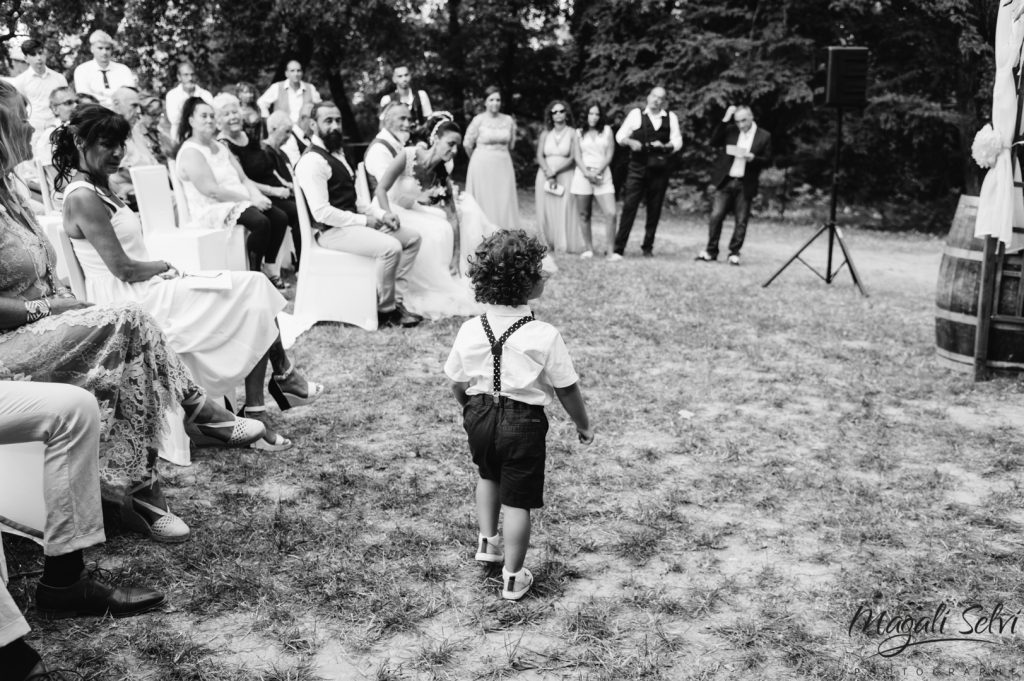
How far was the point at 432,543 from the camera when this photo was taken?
3324mm

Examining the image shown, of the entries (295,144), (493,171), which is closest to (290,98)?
(295,144)

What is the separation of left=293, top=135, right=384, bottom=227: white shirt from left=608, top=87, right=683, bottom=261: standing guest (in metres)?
4.30

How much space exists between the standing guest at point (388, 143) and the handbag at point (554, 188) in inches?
153

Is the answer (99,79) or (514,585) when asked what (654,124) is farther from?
(514,585)

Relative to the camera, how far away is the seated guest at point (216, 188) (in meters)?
6.70

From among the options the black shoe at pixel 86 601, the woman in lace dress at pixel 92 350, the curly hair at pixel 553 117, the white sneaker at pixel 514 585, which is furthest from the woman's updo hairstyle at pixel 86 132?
the curly hair at pixel 553 117

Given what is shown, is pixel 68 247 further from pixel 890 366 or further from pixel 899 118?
pixel 899 118

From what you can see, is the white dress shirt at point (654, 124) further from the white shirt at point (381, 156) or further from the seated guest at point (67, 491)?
the seated guest at point (67, 491)

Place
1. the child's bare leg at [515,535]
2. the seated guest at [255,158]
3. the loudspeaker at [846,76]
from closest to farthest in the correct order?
1. the child's bare leg at [515,535]
2. the seated guest at [255,158]
3. the loudspeaker at [846,76]

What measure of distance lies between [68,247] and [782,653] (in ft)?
12.0

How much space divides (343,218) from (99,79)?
14.3 ft

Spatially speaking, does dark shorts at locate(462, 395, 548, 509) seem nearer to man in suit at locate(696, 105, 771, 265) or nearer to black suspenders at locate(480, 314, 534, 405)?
black suspenders at locate(480, 314, 534, 405)

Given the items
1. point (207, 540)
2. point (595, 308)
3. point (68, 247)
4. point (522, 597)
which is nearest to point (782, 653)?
point (522, 597)

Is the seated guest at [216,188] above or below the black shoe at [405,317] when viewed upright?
above
